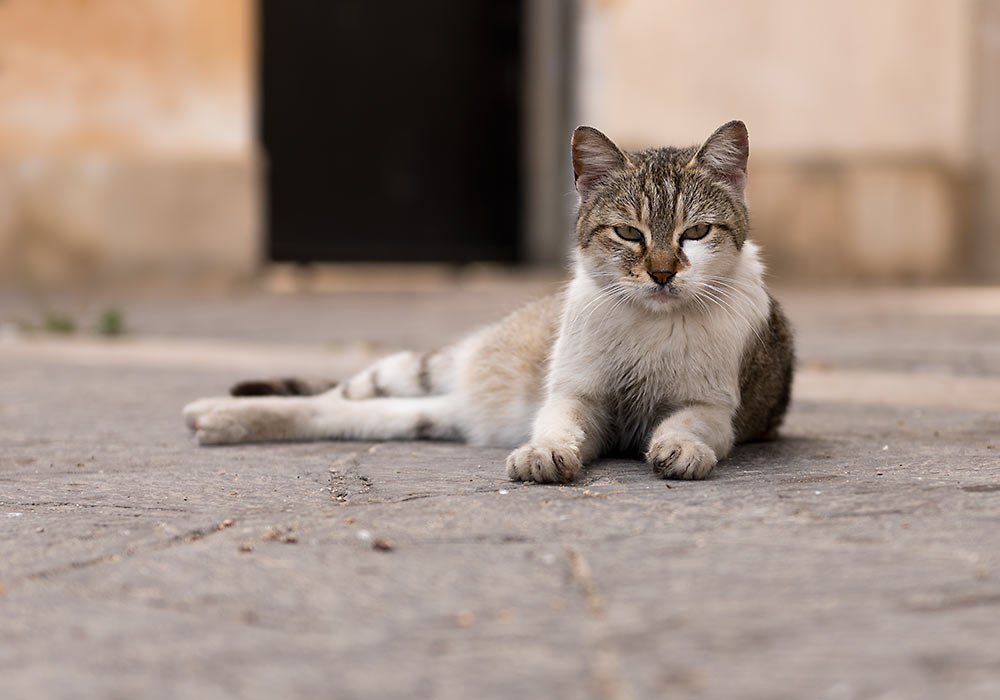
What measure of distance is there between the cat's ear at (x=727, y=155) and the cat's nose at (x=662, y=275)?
0.34m

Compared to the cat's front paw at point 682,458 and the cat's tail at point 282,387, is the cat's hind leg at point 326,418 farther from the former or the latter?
the cat's front paw at point 682,458

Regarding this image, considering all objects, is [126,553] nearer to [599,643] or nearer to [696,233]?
[599,643]

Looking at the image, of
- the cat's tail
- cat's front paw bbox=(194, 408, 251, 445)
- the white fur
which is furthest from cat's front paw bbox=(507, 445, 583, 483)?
the cat's tail

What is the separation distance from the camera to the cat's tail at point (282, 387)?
346 cm

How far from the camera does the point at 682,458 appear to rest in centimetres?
242

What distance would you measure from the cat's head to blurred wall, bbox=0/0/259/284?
21.2 ft

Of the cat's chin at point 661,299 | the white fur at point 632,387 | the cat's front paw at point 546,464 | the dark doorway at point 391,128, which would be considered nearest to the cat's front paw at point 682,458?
the white fur at point 632,387

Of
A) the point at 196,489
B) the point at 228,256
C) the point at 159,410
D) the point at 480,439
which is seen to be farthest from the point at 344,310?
the point at 196,489

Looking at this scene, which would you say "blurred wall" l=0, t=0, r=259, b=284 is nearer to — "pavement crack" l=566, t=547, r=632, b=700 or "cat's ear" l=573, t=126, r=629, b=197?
"cat's ear" l=573, t=126, r=629, b=197

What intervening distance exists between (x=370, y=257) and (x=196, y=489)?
7782 mm

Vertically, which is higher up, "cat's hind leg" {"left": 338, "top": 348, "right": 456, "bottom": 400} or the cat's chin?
the cat's chin

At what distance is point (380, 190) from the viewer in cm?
1010

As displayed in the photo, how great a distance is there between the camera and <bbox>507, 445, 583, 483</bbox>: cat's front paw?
2395mm

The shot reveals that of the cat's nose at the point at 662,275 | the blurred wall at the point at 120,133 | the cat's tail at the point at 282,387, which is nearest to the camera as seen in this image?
the cat's nose at the point at 662,275
